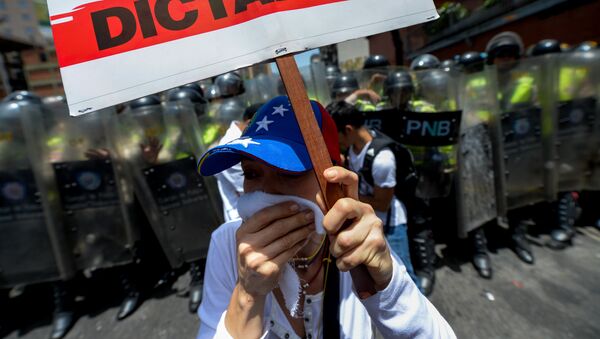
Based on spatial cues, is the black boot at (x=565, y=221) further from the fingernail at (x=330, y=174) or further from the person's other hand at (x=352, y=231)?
the fingernail at (x=330, y=174)

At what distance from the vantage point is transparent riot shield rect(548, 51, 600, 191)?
11.7 ft

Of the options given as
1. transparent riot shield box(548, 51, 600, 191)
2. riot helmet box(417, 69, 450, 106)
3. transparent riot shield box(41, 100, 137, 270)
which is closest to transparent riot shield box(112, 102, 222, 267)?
transparent riot shield box(41, 100, 137, 270)

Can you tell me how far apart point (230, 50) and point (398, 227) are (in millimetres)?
2174

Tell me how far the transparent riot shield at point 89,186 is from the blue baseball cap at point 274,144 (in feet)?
8.62

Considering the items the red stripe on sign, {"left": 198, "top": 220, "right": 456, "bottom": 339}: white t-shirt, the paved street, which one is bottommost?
the paved street

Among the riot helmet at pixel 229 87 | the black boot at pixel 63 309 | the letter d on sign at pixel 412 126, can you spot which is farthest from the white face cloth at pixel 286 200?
the riot helmet at pixel 229 87

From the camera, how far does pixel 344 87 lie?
464 centimetres

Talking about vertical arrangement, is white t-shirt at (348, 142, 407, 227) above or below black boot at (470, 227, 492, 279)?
above

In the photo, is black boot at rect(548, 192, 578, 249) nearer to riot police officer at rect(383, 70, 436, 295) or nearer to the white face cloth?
riot police officer at rect(383, 70, 436, 295)

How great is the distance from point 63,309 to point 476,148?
4881 mm

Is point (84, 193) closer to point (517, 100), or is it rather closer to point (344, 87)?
point (344, 87)

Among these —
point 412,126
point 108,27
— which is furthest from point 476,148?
point 108,27

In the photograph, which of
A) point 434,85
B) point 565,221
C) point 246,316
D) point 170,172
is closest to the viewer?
point 246,316

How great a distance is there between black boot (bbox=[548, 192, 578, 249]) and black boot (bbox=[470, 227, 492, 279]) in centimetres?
111
